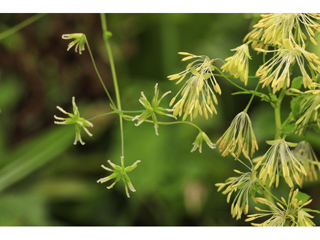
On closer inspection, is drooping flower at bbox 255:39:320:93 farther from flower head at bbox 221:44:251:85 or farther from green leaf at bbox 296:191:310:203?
green leaf at bbox 296:191:310:203

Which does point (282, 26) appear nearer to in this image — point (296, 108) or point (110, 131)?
point (296, 108)

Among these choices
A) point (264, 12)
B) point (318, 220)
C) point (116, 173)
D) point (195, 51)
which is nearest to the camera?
point (116, 173)

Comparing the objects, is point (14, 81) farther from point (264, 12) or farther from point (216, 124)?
point (264, 12)

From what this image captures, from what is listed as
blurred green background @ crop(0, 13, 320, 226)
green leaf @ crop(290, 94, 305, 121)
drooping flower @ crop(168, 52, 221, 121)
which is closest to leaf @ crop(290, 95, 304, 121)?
green leaf @ crop(290, 94, 305, 121)

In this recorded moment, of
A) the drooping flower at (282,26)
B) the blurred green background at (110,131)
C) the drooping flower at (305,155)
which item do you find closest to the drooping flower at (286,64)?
the drooping flower at (282,26)

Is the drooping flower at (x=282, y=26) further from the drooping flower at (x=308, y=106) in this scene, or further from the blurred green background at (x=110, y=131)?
the blurred green background at (x=110, y=131)

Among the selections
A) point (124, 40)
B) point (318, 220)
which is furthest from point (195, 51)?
point (318, 220)
